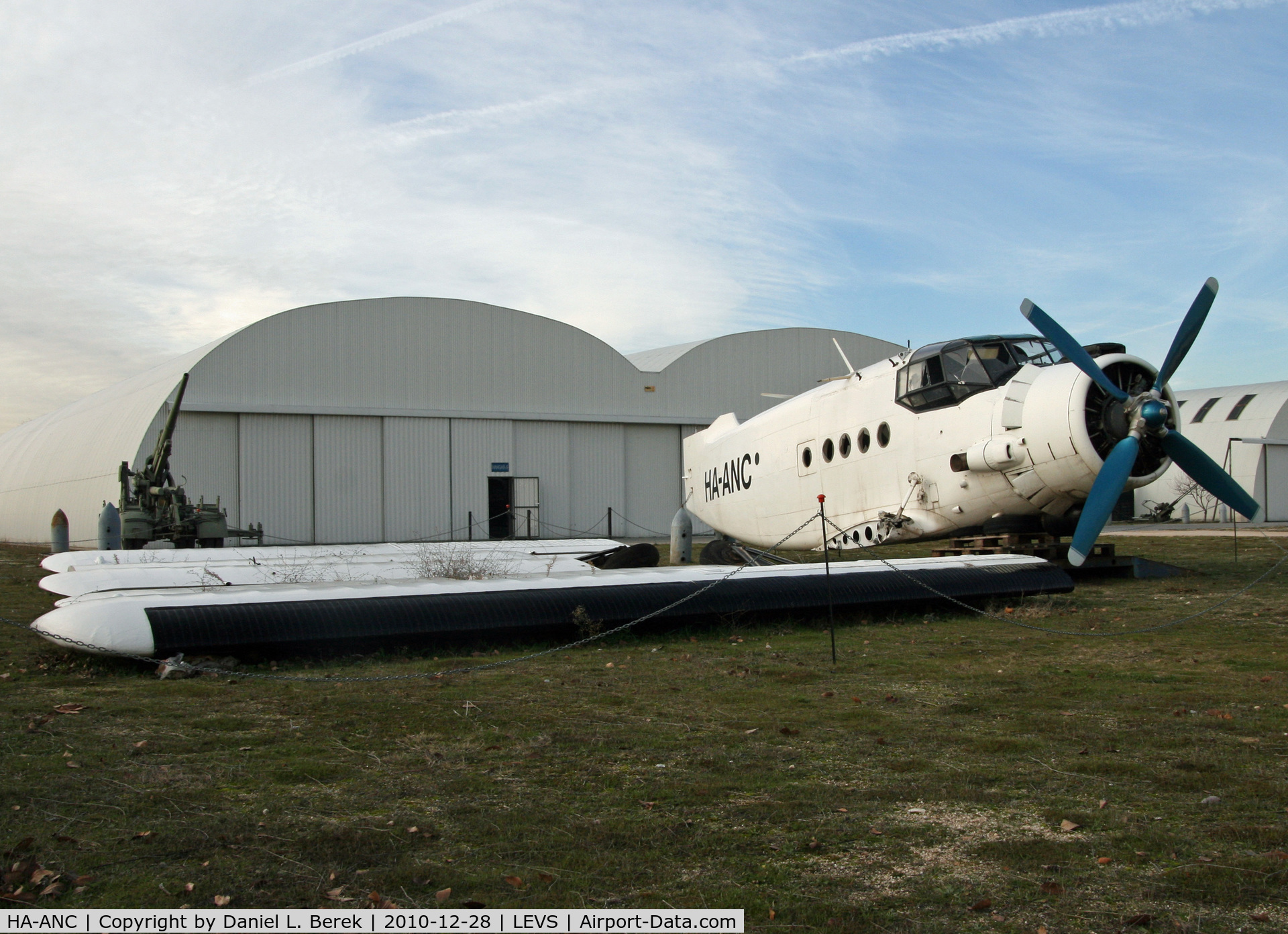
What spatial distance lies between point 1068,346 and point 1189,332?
1.70 metres

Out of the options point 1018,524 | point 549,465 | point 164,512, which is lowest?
point 1018,524

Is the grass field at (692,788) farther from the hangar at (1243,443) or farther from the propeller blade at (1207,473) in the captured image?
the hangar at (1243,443)

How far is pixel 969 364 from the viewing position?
575 inches

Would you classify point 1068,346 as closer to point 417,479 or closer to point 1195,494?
point 417,479

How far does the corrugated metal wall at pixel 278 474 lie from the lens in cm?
3034

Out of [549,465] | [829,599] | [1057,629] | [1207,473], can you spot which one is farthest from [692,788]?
[549,465]

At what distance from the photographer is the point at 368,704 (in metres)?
6.68

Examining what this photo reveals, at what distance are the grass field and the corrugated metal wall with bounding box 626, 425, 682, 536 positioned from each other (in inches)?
1125

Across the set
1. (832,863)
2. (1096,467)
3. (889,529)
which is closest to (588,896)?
(832,863)

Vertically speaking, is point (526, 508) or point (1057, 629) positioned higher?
point (526, 508)

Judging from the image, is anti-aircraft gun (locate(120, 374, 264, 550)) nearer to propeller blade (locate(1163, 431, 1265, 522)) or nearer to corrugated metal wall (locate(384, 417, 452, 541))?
corrugated metal wall (locate(384, 417, 452, 541))

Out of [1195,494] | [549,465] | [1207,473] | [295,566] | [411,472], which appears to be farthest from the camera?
[1195,494]

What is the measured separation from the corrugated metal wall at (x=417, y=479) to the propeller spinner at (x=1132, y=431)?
78.8ft

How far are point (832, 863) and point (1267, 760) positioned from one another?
9.35ft
